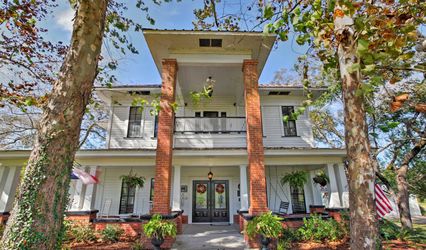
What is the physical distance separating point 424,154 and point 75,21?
20.0 meters

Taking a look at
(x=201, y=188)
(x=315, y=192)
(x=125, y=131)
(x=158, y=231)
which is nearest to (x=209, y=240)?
(x=158, y=231)

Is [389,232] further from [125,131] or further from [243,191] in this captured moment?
[125,131]

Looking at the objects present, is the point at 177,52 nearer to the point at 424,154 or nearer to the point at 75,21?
the point at 75,21

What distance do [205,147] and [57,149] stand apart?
695 cm

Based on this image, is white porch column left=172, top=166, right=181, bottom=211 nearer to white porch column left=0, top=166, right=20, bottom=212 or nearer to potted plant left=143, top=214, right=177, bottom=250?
potted plant left=143, top=214, right=177, bottom=250

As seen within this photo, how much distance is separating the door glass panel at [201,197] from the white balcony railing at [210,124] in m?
3.58

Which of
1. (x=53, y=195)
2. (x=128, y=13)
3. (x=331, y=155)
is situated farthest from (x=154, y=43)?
(x=331, y=155)

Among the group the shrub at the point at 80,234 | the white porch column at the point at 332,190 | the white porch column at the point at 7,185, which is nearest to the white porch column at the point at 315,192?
the white porch column at the point at 332,190

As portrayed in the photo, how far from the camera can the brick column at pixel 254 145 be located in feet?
23.9

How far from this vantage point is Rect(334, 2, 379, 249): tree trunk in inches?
78.9

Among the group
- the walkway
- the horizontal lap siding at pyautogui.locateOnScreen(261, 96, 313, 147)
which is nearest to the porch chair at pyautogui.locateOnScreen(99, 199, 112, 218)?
the walkway

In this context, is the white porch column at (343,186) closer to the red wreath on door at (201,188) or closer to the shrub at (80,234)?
the red wreath on door at (201,188)

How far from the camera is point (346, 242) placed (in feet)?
22.8

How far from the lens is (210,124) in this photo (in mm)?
9992
